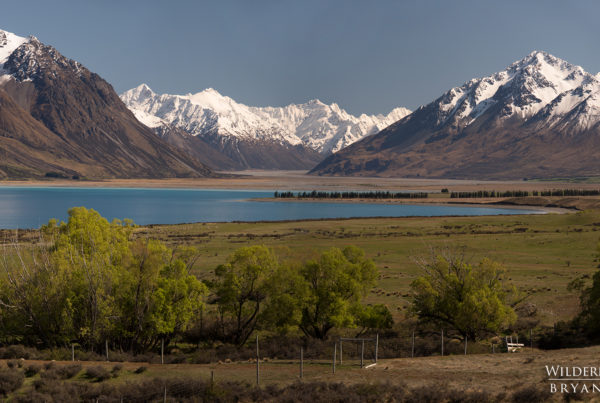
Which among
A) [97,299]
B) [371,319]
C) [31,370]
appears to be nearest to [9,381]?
[31,370]

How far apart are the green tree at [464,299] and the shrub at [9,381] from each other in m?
29.6

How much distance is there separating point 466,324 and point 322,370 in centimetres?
1502

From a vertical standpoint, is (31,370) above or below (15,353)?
below

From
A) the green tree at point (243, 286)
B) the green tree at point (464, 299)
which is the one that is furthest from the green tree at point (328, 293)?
the green tree at point (464, 299)

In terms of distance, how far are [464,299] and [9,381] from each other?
106ft

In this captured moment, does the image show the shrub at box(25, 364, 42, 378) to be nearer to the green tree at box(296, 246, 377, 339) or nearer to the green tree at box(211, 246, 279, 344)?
the green tree at box(211, 246, 279, 344)

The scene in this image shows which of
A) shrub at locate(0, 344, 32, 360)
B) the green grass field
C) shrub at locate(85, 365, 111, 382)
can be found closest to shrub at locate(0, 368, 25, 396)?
shrub at locate(85, 365, 111, 382)

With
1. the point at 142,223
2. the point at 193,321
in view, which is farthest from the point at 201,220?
the point at 193,321

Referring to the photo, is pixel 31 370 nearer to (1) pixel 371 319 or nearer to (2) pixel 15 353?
(2) pixel 15 353

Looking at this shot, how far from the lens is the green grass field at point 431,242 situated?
65188mm

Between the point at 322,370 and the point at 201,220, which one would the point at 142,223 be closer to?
the point at 201,220

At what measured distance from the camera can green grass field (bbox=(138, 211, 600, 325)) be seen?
6519cm

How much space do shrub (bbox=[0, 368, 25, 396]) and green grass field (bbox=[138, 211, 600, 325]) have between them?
91.0 feet

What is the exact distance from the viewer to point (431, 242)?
354 feet
